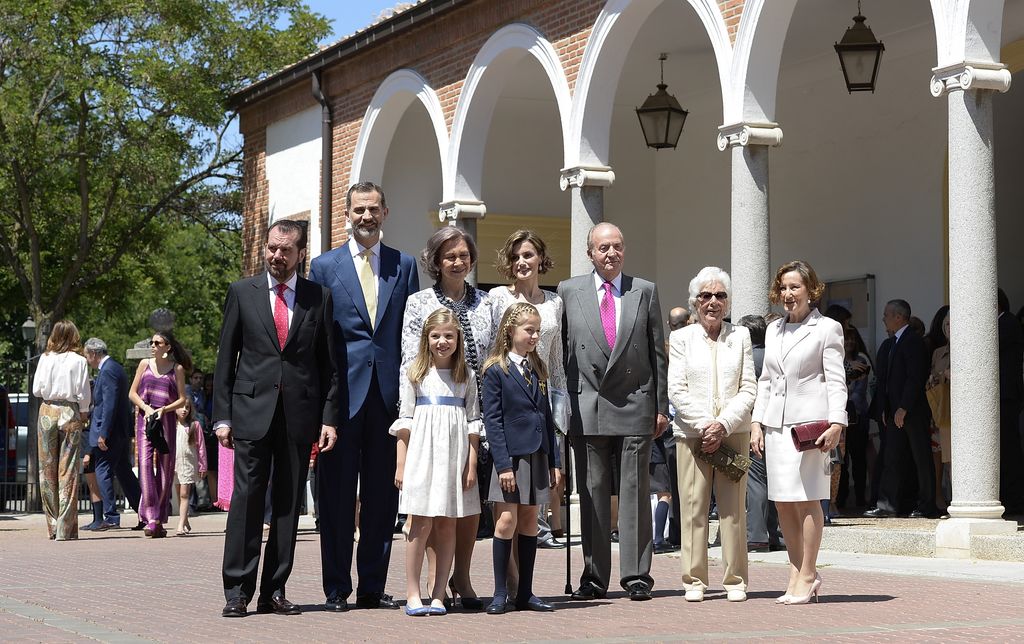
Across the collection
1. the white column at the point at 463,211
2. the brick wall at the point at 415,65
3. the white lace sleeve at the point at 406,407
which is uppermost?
the brick wall at the point at 415,65

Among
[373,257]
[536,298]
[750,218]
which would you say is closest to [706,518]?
[536,298]

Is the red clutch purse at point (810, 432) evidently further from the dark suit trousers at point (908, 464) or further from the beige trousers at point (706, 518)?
the dark suit trousers at point (908, 464)

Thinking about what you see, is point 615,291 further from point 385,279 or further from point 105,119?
point 105,119

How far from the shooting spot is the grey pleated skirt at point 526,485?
7.10 meters

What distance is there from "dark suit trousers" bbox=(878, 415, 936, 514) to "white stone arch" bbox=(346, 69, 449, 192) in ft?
20.6

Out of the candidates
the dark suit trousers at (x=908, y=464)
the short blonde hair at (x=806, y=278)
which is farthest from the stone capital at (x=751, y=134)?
the short blonde hair at (x=806, y=278)

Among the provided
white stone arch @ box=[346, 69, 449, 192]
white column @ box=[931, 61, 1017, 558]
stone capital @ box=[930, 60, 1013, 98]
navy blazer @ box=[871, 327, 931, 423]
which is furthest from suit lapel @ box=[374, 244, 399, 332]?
white stone arch @ box=[346, 69, 449, 192]

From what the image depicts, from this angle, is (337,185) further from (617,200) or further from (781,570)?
(781,570)

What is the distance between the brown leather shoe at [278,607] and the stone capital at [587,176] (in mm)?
7642

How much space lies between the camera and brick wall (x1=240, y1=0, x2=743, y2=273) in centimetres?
1451

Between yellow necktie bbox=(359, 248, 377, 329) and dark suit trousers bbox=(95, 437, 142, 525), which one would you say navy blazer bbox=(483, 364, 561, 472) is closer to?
yellow necktie bbox=(359, 248, 377, 329)

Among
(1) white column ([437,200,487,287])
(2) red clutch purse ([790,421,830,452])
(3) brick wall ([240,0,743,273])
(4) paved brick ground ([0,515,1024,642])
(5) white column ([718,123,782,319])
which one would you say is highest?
(3) brick wall ([240,0,743,273])

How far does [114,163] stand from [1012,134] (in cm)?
1141

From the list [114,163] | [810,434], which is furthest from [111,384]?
[810,434]
